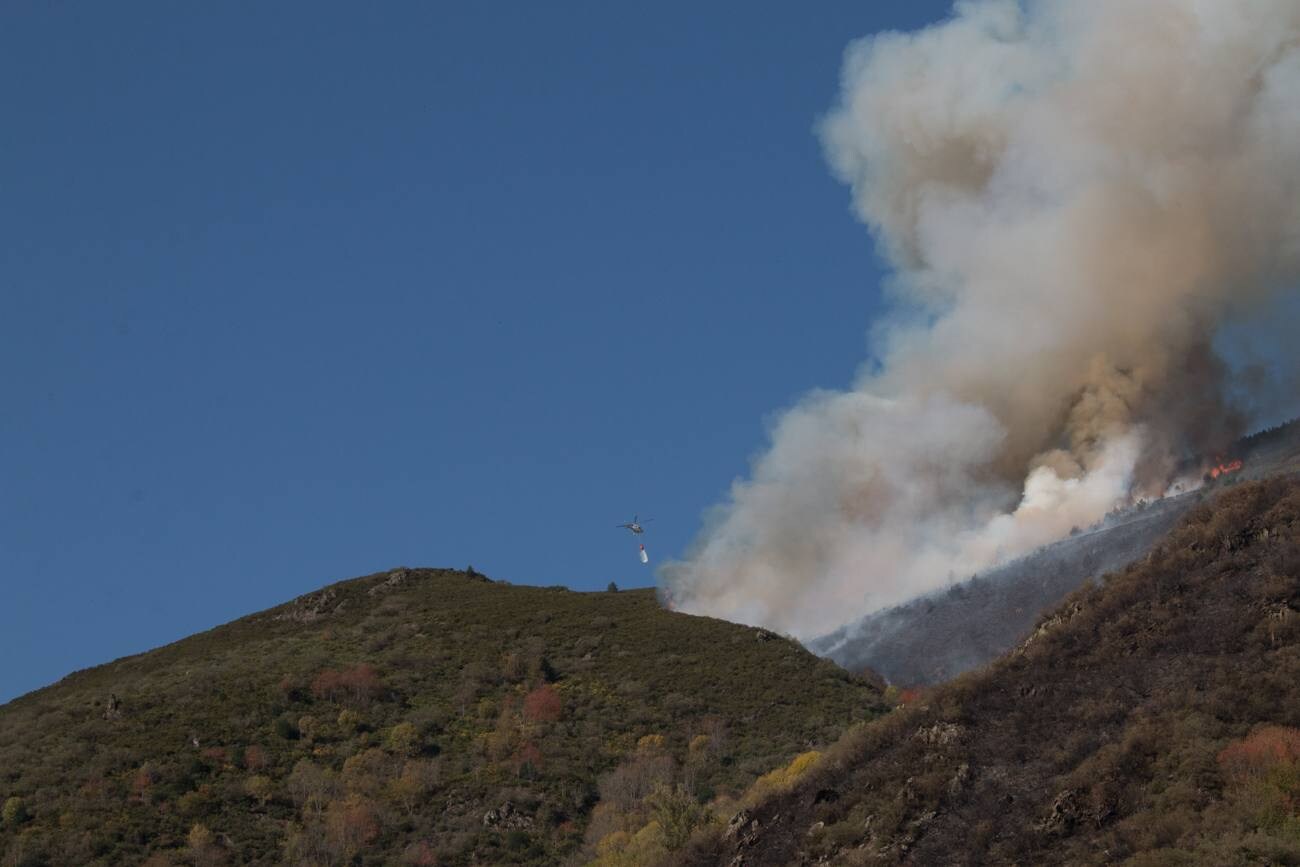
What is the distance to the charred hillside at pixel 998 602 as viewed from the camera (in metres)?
98.9

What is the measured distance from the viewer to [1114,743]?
4834 centimetres

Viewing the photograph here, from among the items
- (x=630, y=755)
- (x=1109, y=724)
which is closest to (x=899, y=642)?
(x=630, y=755)

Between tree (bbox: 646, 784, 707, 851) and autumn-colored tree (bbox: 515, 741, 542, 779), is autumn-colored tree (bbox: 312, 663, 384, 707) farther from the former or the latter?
tree (bbox: 646, 784, 707, 851)

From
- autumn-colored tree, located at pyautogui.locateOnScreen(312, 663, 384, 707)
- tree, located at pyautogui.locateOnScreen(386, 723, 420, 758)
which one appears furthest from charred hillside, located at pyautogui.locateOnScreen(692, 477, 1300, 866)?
autumn-colored tree, located at pyautogui.locateOnScreen(312, 663, 384, 707)

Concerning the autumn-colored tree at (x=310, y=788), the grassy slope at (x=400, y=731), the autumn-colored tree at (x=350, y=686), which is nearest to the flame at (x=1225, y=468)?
the grassy slope at (x=400, y=731)

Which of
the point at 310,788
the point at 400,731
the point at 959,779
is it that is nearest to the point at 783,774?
the point at 959,779

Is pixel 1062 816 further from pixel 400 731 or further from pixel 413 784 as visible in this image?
pixel 400 731

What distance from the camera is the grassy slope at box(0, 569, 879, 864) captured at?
8412cm

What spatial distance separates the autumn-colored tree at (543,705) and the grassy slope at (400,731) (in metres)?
0.39

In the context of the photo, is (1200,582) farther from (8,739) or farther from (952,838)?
(8,739)

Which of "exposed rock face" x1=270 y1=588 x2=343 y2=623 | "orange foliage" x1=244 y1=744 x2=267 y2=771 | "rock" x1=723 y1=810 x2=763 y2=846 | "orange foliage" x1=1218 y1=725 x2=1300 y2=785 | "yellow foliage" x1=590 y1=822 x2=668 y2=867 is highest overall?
"exposed rock face" x1=270 y1=588 x2=343 y2=623

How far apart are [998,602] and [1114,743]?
189 ft

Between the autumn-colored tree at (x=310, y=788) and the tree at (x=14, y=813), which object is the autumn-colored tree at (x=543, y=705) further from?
the tree at (x=14, y=813)

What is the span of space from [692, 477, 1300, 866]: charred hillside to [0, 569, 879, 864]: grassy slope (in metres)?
28.4
